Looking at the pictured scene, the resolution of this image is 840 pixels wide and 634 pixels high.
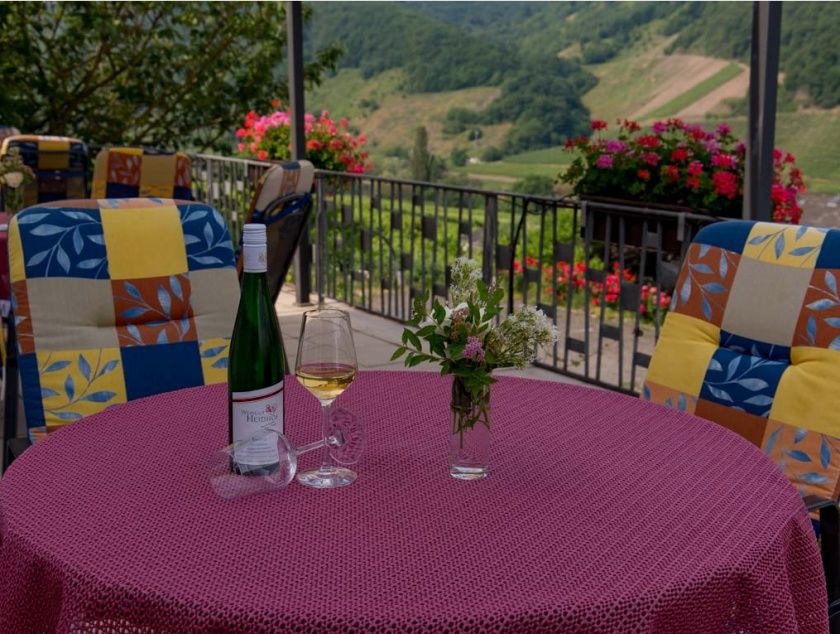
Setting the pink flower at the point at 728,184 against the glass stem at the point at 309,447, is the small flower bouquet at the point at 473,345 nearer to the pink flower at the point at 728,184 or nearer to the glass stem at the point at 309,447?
the glass stem at the point at 309,447

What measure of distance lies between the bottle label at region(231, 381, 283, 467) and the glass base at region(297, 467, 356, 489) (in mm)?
54

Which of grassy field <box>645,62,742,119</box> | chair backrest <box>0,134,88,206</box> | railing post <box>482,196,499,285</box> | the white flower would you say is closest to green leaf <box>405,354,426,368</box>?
the white flower

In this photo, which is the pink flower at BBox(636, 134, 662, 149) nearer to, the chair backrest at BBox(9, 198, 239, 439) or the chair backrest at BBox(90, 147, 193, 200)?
the chair backrest at BBox(90, 147, 193, 200)

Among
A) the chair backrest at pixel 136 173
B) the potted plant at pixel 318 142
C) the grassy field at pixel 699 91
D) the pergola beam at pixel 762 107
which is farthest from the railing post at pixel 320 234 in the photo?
the grassy field at pixel 699 91

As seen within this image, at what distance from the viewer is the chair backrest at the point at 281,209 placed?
3.39 meters

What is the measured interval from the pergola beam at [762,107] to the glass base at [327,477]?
2.77 metres

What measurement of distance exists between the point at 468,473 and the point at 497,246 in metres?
3.58

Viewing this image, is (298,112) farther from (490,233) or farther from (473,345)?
(473,345)

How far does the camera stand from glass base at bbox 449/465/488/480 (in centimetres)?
140

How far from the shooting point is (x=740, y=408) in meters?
2.00

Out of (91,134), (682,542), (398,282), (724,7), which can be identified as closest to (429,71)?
(724,7)

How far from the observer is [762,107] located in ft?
12.1

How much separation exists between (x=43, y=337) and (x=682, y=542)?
4.50 ft

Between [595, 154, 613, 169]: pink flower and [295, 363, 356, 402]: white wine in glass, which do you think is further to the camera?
[595, 154, 613, 169]: pink flower
